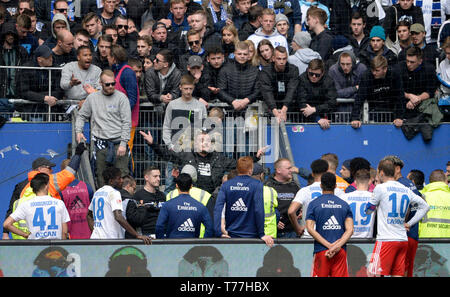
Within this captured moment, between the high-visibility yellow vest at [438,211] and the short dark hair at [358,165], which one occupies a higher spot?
the short dark hair at [358,165]

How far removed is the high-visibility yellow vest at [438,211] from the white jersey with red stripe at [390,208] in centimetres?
159

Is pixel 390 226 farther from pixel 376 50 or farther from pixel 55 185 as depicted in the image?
pixel 376 50

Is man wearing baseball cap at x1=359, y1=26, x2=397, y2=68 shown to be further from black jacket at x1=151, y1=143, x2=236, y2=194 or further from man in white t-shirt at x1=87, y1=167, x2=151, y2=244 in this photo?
man in white t-shirt at x1=87, y1=167, x2=151, y2=244

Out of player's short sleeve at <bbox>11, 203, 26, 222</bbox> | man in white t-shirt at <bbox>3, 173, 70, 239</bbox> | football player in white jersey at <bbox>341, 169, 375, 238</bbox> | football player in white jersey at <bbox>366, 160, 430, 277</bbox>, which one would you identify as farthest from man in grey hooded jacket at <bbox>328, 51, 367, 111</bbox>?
player's short sleeve at <bbox>11, 203, 26, 222</bbox>

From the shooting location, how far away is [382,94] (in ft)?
52.2

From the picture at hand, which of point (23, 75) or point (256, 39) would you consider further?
point (256, 39)

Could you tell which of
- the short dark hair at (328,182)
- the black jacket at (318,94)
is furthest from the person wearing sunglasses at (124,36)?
the short dark hair at (328,182)

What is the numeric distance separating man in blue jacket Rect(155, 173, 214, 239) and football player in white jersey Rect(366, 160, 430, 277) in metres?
2.04

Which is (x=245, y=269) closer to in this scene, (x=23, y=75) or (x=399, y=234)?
(x=399, y=234)

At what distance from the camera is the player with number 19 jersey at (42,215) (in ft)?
39.0

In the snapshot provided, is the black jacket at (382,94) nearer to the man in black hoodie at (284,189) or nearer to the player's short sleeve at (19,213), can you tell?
the man in black hoodie at (284,189)

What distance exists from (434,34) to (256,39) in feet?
12.5
